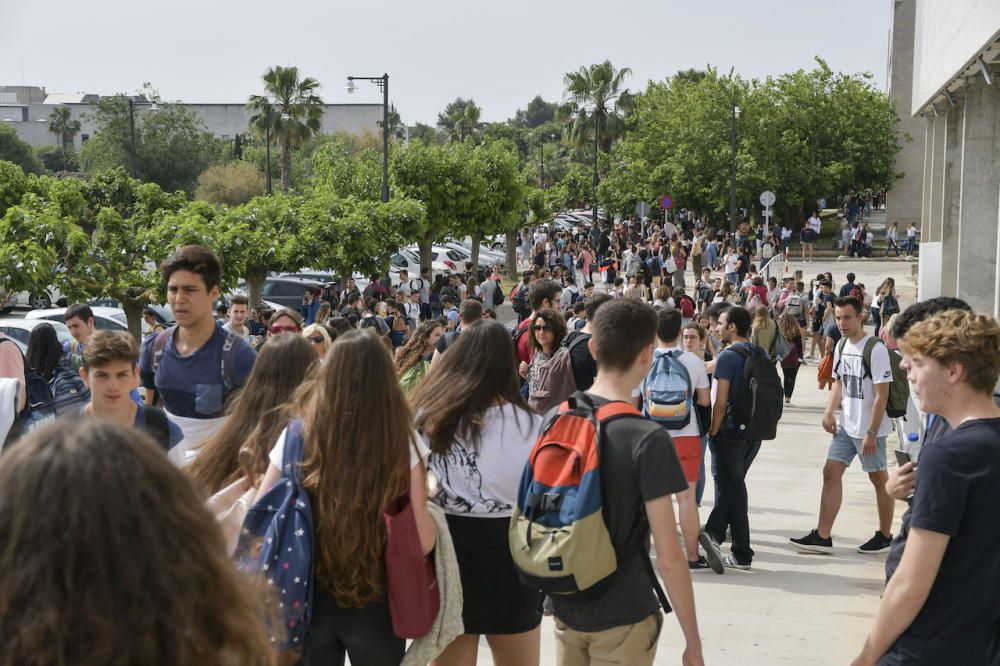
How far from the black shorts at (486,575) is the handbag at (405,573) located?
0.72 metres

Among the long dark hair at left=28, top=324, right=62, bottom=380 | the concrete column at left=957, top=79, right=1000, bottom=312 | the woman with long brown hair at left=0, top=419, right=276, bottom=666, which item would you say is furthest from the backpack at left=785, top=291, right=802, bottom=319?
the woman with long brown hair at left=0, top=419, right=276, bottom=666

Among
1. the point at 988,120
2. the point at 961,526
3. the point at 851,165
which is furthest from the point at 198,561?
the point at 851,165

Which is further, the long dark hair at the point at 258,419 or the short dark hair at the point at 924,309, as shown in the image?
the short dark hair at the point at 924,309

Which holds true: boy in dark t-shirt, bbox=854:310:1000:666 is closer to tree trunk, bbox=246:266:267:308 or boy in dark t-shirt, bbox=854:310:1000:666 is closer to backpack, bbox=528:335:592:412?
backpack, bbox=528:335:592:412

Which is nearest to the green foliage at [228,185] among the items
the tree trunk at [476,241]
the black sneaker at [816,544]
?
the tree trunk at [476,241]

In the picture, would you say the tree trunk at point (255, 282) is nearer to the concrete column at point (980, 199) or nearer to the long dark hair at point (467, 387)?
the concrete column at point (980, 199)

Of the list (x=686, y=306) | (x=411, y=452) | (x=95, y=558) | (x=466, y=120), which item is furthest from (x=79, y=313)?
(x=466, y=120)

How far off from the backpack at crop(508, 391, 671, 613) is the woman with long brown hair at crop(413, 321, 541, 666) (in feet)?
1.65

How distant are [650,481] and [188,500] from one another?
86.0 inches

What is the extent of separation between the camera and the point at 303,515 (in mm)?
3479

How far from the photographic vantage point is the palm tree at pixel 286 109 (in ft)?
226

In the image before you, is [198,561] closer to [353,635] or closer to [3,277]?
[353,635]

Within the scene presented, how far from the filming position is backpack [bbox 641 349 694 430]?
7.73 meters

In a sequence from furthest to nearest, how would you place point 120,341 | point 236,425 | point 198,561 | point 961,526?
point 120,341 < point 236,425 < point 961,526 < point 198,561
